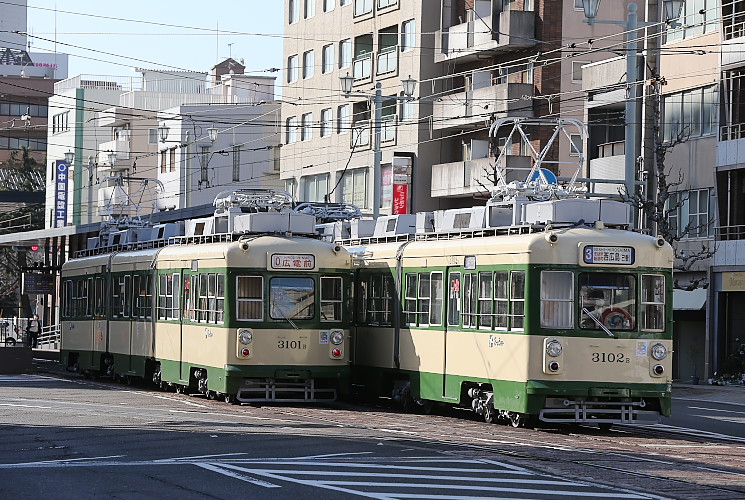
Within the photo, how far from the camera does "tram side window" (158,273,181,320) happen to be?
1172 inches

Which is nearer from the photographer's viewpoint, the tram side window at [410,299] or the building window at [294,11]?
the tram side window at [410,299]

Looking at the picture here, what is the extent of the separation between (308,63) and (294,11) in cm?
318

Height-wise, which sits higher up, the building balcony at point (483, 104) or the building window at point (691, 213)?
the building balcony at point (483, 104)

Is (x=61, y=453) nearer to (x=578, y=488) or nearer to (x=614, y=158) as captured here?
(x=578, y=488)

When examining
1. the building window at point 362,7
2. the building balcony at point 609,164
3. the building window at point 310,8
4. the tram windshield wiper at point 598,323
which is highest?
the building window at point 310,8

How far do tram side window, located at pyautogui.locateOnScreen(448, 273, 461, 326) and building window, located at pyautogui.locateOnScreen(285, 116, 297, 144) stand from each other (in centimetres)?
4408

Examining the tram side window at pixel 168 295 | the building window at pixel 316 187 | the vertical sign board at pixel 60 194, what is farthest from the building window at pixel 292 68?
the tram side window at pixel 168 295

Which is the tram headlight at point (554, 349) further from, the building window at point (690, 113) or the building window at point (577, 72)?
the building window at point (577, 72)

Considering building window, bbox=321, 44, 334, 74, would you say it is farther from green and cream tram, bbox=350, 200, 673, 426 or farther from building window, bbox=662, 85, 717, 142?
green and cream tram, bbox=350, 200, 673, 426

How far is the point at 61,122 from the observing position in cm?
9356

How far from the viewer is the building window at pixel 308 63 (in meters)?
65.6

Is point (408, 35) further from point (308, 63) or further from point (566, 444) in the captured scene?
point (566, 444)

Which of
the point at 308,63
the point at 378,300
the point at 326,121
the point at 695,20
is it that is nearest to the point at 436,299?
the point at 378,300

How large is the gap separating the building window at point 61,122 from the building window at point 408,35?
3865cm
